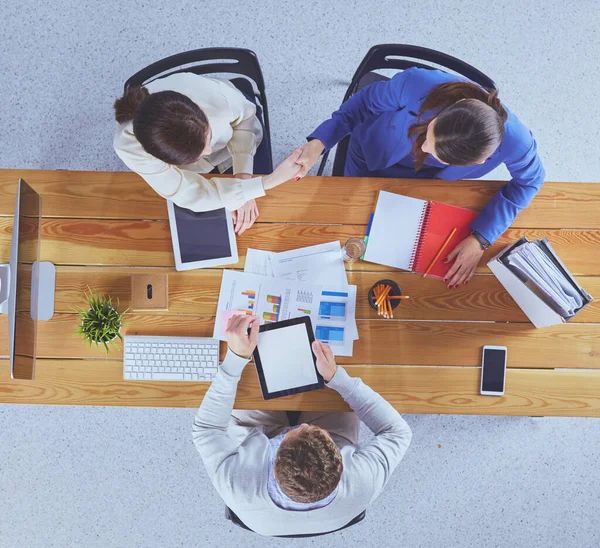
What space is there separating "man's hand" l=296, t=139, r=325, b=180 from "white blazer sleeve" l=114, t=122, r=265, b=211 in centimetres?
14

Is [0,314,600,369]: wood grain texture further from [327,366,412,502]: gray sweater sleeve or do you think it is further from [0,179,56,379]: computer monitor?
[0,179,56,379]: computer monitor

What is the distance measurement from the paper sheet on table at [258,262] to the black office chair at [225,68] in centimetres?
46

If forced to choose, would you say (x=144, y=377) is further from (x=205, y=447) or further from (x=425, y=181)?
(x=425, y=181)

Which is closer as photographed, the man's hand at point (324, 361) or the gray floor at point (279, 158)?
the man's hand at point (324, 361)

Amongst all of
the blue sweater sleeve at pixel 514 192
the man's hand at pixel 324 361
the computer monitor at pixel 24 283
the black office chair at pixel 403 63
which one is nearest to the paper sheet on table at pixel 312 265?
the man's hand at pixel 324 361

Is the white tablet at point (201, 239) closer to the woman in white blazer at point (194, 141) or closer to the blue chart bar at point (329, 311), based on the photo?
the woman in white blazer at point (194, 141)

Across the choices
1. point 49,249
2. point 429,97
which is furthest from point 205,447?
point 429,97

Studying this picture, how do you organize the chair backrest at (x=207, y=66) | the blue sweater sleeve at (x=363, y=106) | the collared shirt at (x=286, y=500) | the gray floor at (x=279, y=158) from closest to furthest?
the collared shirt at (x=286, y=500) → the blue sweater sleeve at (x=363, y=106) → the chair backrest at (x=207, y=66) → the gray floor at (x=279, y=158)

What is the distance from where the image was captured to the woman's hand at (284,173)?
58.4 inches

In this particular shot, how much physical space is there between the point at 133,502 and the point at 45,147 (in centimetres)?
172

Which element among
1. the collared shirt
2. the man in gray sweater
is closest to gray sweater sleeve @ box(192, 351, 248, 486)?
the man in gray sweater

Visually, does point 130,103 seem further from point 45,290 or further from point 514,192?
point 514,192

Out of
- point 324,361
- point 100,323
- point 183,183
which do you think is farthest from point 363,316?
point 100,323

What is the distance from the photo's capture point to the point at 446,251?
1.54m
